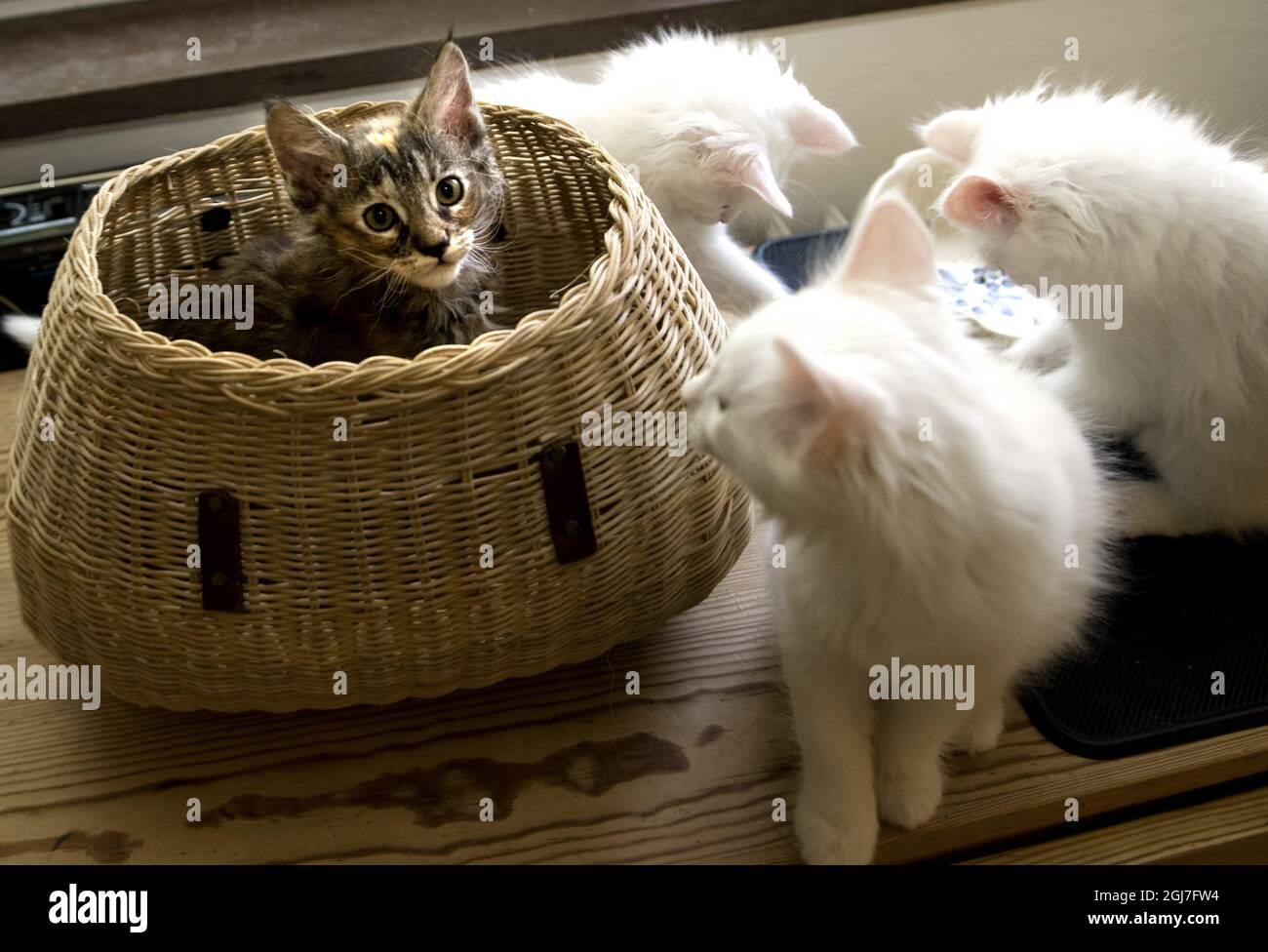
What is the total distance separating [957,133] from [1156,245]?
0.30 meters

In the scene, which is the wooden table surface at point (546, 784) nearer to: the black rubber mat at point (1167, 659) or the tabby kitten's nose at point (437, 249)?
the black rubber mat at point (1167, 659)

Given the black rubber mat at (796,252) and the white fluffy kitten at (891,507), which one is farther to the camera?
the black rubber mat at (796,252)

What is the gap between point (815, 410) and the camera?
0.88 meters

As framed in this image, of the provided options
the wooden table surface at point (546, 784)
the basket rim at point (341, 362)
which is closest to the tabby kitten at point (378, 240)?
the basket rim at point (341, 362)

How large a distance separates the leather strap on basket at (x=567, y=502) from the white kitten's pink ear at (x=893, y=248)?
0.35m

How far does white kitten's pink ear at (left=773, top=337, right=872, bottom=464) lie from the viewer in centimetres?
83

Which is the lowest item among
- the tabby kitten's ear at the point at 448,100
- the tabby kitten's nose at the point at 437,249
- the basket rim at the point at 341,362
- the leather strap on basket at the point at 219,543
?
the leather strap on basket at the point at 219,543

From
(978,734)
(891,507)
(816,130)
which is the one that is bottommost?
(978,734)

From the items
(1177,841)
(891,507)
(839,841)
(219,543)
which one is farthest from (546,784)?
(1177,841)

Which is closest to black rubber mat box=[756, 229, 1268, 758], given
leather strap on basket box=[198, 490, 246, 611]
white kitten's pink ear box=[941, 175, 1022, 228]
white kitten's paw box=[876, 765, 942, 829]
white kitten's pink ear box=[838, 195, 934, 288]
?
white kitten's paw box=[876, 765, 942, 829]

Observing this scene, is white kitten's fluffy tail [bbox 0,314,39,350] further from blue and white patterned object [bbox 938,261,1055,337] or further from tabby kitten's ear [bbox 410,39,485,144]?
blue and white patterned object [bbox 938,261,1055,337]

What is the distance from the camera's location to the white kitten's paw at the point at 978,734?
1285 millimetres

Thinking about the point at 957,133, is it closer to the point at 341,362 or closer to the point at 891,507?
the point at 891,507
